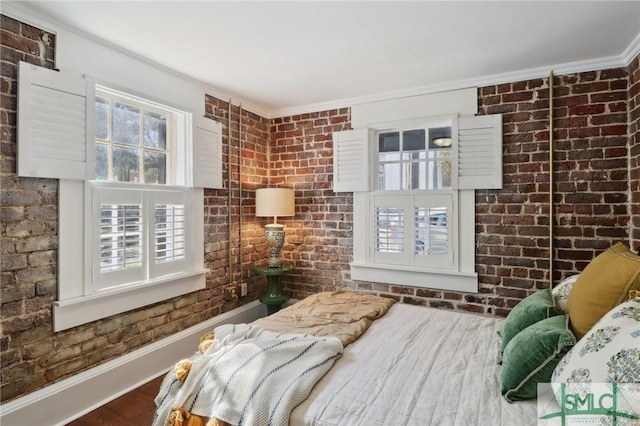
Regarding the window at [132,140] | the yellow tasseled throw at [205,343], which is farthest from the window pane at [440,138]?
the yellow tasseled throw at [205,343]

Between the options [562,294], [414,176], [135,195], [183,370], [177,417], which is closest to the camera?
[177,417]

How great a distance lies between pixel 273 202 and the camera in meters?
3.53

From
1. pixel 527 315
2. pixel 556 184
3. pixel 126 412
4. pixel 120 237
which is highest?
pixel 556 184

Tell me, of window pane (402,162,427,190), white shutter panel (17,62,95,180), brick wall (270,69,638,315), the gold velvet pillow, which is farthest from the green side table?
the gold velvet pillow

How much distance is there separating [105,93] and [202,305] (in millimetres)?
1930

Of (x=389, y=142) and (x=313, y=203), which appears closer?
(x=389, y=142)

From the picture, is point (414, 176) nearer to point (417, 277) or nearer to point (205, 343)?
point (417, 277)

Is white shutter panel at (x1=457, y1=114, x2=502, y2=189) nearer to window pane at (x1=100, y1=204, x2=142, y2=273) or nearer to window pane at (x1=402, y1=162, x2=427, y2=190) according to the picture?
window pane at (x1=402, y1=162, x2=427, y2=190)

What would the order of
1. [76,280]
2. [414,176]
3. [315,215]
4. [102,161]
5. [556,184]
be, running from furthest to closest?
[315,215], [414,176], [556,184], [102,161], [76,280]

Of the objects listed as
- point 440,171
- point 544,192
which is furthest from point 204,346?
point 544,192

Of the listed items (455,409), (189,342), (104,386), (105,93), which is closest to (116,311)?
(104,386)

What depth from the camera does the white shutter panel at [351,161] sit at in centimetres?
348

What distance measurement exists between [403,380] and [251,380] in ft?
2.19

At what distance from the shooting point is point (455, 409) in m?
1.29
